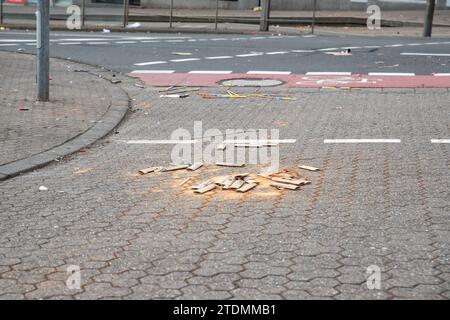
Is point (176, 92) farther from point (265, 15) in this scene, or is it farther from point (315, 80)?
point (265, 15)

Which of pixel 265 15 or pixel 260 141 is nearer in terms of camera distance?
pixel 260 141

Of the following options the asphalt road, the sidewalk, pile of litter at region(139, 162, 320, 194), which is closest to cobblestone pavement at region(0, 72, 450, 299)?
pile of litter at region(139, 162, 320, 194)

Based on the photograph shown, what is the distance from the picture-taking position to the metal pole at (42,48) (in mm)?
12000

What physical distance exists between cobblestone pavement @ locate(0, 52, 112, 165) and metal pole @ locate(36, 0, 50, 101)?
0.19m

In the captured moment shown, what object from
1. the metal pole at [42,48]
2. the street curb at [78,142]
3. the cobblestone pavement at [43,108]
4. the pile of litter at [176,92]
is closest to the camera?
the street curb at [78,142]

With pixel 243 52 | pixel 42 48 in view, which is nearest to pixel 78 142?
pixel 42 48

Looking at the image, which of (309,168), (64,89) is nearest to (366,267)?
(309,168)

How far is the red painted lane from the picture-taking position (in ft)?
47.6

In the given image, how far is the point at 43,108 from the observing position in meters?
11.8

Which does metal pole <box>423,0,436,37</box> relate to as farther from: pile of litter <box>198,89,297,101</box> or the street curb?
the street curb

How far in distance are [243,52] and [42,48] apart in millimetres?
7757

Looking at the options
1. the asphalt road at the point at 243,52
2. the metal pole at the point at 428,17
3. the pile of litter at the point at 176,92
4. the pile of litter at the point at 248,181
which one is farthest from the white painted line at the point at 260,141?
the metal pole at the point at 428,17

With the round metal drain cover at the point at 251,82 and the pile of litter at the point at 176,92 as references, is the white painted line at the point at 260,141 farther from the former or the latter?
the round metal drain cover at the point at 251,82

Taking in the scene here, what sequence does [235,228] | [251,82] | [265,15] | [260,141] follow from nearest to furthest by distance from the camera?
[235,228] < [260,141] < [251,82] < [265,15]
